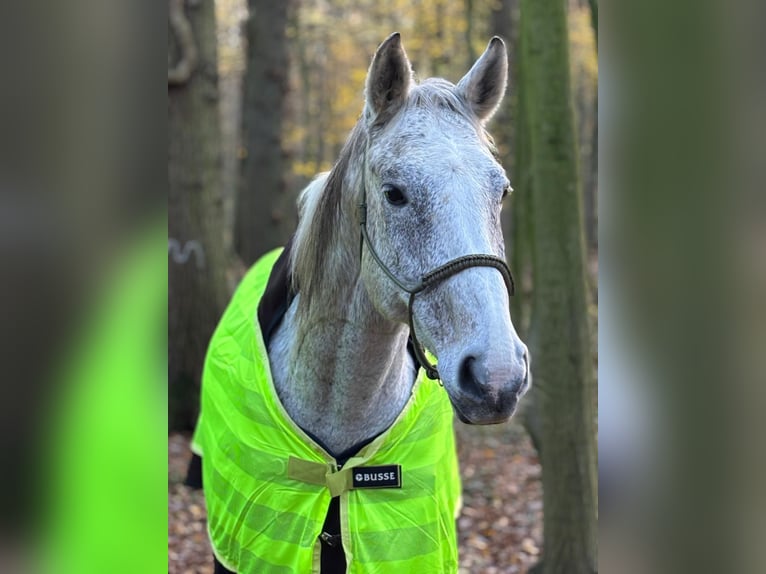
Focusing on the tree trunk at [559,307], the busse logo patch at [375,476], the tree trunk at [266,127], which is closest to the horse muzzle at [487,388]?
the busse logo patch at [375,476]

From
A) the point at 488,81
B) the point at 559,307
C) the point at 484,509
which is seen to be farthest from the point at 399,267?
the point at 484,509

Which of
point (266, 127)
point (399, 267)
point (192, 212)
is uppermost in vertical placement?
point (266, 127)

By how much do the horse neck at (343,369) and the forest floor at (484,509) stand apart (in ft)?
9.07

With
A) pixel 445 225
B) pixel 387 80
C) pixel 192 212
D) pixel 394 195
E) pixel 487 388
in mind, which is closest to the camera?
pixel 487 388

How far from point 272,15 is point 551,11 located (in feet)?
18.7

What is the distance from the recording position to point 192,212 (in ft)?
22.6

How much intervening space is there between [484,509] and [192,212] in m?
3.83

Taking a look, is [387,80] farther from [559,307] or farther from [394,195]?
[559,307]

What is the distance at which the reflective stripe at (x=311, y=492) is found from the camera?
266 centimetres

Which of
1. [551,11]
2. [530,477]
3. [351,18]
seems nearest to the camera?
[551,11]
